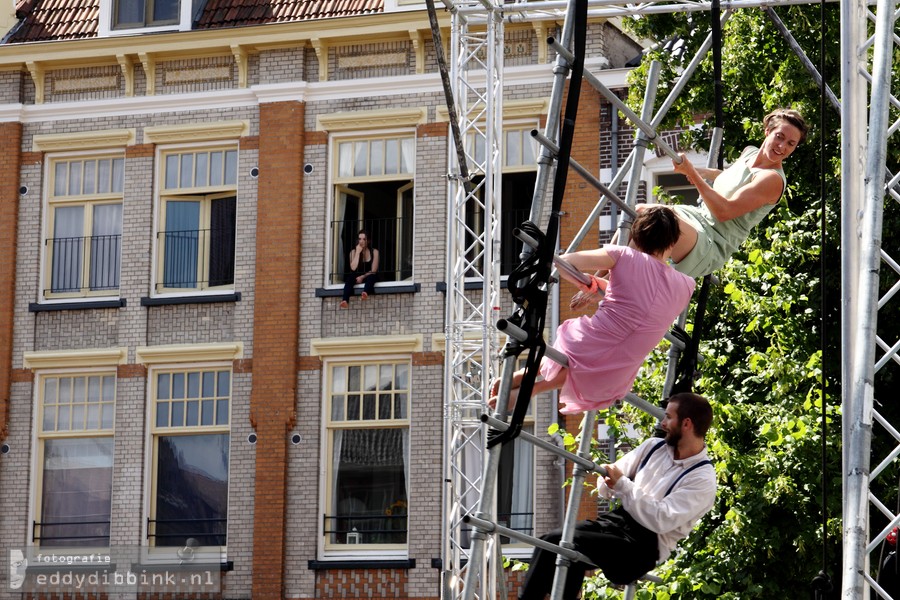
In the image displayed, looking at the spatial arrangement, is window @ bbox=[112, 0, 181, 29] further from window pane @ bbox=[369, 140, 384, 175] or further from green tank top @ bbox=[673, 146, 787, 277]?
green tank top @ bbox=[673, 146, 787, 277]

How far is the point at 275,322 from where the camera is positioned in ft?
69.8

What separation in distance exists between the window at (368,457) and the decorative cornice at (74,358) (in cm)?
276

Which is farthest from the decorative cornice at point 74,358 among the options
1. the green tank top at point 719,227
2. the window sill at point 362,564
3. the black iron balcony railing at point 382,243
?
the green tank top at point 719,227

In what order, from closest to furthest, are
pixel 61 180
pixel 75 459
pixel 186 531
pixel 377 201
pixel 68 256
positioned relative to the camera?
pixel 186 531 → pixel 377 201 → pixel 75 459 → pixel 68 256 → pixel 61 180

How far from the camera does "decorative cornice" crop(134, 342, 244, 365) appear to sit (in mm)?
21359

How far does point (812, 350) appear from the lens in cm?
1471

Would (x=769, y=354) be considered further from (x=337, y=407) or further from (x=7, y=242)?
(x=7, y=242)

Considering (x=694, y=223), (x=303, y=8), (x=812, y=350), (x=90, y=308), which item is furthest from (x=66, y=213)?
(x=694, y=223)

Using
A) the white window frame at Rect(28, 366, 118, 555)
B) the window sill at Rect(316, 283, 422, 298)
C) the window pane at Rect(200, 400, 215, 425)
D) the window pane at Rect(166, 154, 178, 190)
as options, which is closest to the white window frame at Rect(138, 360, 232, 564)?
the window pane at Rect(200, 400, 215, 425)

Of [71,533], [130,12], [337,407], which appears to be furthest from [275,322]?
[130,12]

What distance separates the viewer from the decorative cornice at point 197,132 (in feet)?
71.8

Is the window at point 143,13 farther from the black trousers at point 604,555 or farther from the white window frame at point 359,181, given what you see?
the black trousers at point 604,555

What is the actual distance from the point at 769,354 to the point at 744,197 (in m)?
7.37

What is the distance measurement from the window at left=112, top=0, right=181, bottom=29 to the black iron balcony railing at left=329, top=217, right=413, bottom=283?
3.64m
